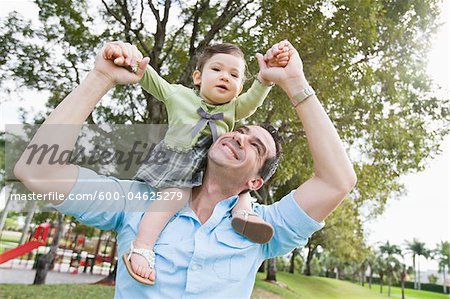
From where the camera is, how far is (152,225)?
4.98 ft

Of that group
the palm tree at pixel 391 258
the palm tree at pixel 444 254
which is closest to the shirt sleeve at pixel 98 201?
the palm tree at pixel 391 258

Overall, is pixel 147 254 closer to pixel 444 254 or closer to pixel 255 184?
pixel 255 184

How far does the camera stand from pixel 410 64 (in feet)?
35.3

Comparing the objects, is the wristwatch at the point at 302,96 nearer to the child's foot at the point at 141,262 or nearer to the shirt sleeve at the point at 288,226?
the shirt sleeve at the point at 288,226

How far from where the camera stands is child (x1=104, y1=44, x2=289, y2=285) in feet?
5.27

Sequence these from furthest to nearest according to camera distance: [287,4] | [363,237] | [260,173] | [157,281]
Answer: [363,237] → [287,4] → [260,173] → [157,281]

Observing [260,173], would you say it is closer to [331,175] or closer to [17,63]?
[331,175]

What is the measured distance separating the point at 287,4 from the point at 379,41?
3.15m

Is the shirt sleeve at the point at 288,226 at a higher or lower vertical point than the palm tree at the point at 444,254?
lower

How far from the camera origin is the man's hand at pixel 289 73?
5.03 feet

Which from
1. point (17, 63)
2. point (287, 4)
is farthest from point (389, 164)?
point (17, 63)

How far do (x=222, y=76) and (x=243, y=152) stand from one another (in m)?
0.39

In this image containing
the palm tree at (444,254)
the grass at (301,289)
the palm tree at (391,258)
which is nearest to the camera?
the grass at (301,289)

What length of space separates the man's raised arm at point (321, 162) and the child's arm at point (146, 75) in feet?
1.99
